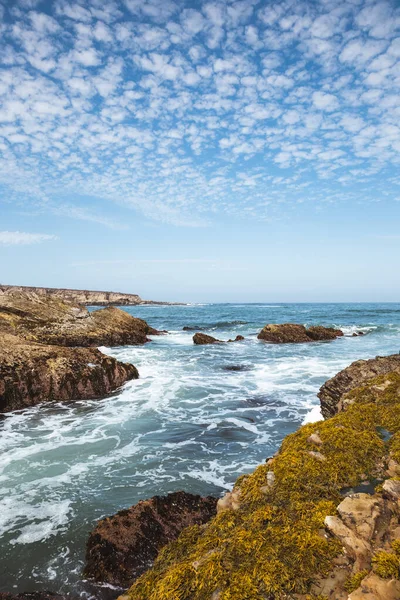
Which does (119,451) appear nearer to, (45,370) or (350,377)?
(45,370)

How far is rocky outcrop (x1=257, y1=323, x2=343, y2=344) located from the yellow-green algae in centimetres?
2710

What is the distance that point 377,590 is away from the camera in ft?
7.00

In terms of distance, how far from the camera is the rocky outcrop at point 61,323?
68.7ft

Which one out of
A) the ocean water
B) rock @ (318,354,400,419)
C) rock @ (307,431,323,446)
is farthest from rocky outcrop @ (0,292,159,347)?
rock @ (307,431,323,446)

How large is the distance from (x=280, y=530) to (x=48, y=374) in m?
11.5

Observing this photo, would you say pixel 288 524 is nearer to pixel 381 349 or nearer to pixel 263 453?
pixel 263 453

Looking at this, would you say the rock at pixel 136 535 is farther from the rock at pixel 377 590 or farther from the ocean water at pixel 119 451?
the rock at pixel 377 590

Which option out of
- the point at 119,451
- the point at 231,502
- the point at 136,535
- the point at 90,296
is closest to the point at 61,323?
the point at 119,451

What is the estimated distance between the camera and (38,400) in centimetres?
1204

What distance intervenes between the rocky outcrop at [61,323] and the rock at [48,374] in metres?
7.00

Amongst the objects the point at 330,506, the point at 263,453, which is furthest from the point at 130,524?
the point at 263,453

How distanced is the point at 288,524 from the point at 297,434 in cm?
181

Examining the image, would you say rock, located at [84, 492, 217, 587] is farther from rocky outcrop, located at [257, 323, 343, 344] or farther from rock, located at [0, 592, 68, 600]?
rocky outcrop, located at [257, 323, 343, 344]

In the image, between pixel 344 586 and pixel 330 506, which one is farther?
pixel 330 506
